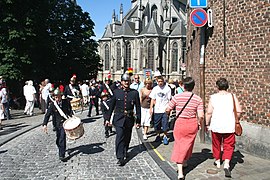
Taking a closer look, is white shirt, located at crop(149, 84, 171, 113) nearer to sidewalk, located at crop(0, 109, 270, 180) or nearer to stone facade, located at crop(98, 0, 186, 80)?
sidewalk, located at crop(0, 109, 270, 180)

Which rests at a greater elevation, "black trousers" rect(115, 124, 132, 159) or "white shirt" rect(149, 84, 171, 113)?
"white shirt" rect(149, 84, 171, 113)

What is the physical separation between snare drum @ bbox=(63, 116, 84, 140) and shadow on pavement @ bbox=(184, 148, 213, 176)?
2.50m

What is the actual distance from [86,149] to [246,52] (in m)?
4.89

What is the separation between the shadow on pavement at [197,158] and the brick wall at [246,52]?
1.31 meters

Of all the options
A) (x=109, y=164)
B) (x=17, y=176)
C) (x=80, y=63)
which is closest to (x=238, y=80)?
(x=109, y=164)

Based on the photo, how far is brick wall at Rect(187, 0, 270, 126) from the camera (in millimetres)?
6352

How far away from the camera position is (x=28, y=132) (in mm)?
10062

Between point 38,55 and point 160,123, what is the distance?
1546cm

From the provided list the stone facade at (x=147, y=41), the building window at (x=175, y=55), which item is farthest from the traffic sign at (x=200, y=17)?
the building window at (x=175, y=55)

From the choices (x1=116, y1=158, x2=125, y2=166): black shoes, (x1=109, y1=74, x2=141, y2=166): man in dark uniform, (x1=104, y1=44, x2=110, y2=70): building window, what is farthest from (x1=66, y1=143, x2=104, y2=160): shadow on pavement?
(x1=104, y1=44, x2=110, y2=70): building window

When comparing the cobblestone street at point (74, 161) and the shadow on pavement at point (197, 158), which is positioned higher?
the shadow on pavement at point (197, 158)

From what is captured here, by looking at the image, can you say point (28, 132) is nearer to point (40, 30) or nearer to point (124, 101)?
point (124, 101)

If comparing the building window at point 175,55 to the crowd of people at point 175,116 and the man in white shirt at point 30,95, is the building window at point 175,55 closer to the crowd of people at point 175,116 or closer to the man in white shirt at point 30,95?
the man in white shirt at point 30,95

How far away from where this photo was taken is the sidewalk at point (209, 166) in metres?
5.22
